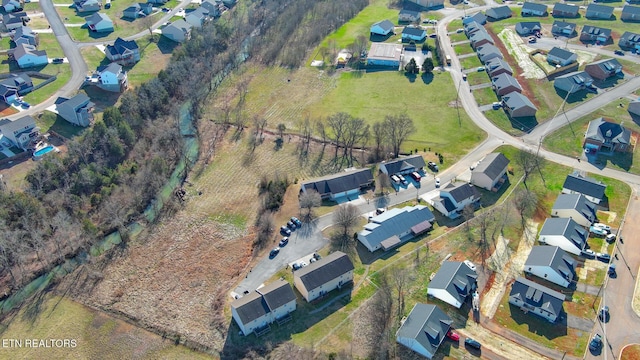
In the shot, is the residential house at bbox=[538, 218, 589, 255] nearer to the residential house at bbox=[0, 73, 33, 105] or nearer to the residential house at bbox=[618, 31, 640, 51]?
the residential house at bbox=[618, 31, 640, 51]

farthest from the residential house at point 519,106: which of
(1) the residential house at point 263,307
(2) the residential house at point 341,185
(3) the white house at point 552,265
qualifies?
(1) the residential house at point 263,307

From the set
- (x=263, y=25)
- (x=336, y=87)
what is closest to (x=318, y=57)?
(x=336, y=87)

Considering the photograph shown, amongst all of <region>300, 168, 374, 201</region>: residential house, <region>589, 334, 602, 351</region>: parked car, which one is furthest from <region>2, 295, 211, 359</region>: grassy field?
<region>589, 334, 602, 351</region>: parked car

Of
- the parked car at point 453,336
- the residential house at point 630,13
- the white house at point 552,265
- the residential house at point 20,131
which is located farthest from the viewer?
the residential house at point 630,13

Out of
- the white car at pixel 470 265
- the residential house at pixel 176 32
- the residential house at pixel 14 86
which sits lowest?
the white car at pixel 470 265

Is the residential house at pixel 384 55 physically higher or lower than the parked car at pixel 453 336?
lower

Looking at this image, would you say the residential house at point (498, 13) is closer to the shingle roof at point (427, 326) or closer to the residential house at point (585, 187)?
the residential house at point (585, 187)
